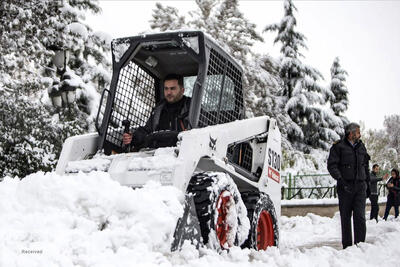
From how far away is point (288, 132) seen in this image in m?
27.4

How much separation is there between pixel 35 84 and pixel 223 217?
10904 mm

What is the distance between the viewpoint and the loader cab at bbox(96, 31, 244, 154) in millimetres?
5898

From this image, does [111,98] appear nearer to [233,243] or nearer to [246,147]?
[246,147]

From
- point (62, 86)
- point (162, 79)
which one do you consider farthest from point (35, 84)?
point (162, 79)

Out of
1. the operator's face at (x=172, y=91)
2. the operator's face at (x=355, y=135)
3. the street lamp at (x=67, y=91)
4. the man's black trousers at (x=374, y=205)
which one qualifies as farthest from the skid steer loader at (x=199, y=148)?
the man's black trousers at (x=374, y=205)

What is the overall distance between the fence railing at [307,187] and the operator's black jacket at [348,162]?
45.8 feet

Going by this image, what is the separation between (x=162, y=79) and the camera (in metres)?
7.61

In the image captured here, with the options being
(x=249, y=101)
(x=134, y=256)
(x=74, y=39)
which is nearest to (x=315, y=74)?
(x=249, y=101)

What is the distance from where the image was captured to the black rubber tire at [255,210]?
19.0ft

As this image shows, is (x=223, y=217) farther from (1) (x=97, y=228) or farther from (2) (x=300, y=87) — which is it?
(2) (x=300, y=87)

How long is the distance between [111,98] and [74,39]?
10.9 meters

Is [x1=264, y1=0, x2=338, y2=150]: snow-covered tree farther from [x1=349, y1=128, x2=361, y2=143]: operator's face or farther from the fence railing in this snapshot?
[x1=349, y1=128, x2=361, y2=143]: operator's face

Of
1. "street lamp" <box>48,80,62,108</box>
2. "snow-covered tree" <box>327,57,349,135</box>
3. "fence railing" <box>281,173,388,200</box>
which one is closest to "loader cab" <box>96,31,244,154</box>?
"street lamp" <box>48,80,62,108</box>

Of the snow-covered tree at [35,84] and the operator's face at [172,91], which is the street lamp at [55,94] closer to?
the snow-covered tree at [35,84]
